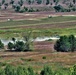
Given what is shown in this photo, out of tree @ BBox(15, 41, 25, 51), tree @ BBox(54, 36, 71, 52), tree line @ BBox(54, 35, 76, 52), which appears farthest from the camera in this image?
tree @ BBox(15, 41, 25, 51)

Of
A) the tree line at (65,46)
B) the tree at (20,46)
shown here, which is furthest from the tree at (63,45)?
the tree at (20,46)

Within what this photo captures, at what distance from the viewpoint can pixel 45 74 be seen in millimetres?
34531

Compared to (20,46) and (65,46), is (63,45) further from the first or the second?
(20,46)

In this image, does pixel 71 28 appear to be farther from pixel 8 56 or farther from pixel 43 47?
pixel 8 56

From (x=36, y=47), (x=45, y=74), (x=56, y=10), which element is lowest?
(x=56, y=10)

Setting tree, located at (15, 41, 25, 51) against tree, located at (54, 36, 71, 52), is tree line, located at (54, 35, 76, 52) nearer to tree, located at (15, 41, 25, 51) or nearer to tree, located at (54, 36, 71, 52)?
tree, located at (54, 36, 71, 52)

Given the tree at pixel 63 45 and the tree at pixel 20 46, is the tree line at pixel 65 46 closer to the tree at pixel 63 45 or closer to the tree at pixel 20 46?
the tree at pixel 63 45

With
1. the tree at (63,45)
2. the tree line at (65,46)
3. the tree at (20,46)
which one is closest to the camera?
the tree at (63,45)

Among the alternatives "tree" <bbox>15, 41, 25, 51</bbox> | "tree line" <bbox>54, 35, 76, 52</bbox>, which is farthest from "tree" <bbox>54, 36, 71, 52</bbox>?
"tree" <bbox>15, 41, 25, 51</bbox>

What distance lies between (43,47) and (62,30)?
29.9 metres

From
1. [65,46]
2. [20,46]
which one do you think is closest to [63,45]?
[65,46]

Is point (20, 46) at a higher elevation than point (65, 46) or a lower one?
lower

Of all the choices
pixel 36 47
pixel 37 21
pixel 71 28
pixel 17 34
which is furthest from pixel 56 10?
pixel 36 47

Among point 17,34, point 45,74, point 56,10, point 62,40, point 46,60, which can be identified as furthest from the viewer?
point 56,10
